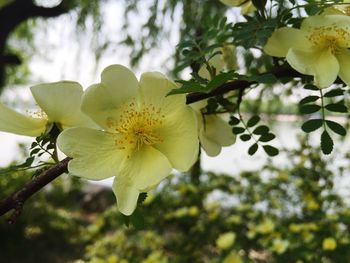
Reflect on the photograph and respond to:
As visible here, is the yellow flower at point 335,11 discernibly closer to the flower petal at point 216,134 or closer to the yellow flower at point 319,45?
the yellow flower at point 319,45

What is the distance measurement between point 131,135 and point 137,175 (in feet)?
0.15

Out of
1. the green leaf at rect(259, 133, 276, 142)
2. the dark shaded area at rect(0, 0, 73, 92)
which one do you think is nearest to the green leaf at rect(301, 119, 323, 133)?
the green leaf at rect(259, 133, 276, 142)

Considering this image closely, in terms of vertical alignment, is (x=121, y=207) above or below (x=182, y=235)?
above

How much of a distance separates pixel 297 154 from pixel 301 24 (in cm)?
157

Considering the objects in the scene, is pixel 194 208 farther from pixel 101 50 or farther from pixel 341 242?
pixel 101 50

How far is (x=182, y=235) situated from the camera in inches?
68.9

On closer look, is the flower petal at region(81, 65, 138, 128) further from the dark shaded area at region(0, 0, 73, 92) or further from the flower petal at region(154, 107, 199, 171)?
the dark shaded area at region(0, 0, 73, 92)

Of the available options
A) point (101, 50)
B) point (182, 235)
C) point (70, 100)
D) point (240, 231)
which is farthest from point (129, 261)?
point (101, 50)

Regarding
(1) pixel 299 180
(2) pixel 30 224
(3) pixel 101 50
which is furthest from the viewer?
(2) pixel 30 224

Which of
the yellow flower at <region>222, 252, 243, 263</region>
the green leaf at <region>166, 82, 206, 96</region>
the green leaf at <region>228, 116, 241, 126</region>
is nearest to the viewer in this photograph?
the green leaf at <region>166, 82, 206, 96</region>

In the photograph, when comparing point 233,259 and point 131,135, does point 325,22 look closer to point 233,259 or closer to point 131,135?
point 131,135

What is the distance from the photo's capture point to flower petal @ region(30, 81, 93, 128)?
442 mm

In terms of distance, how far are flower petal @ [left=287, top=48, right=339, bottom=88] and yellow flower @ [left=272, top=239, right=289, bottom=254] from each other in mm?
961

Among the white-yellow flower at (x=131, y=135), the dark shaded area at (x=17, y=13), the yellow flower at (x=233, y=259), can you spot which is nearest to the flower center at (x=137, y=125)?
the white-yellow flower at (x=131, y=135)
